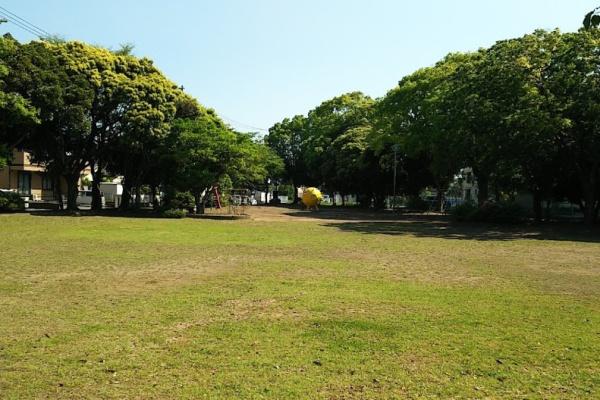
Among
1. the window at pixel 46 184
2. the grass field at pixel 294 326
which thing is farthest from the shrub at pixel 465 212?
the window at pixel 46 184

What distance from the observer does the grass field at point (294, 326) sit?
4695mm

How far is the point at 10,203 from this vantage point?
1235 inches

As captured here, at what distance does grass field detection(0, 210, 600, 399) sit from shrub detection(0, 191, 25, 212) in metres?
19.6

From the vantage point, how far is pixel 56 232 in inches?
789

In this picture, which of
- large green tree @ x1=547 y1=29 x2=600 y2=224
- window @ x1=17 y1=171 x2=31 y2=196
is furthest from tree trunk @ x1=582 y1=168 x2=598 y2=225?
window @ x1=17 y1=171 x2=31 y2=196

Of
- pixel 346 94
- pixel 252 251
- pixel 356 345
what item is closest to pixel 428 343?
pixel 356 345

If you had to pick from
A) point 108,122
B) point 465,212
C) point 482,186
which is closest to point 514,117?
point 465,212

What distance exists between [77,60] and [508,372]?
30.4 meters

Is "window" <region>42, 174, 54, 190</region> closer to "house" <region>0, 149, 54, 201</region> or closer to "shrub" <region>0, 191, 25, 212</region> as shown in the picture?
"house" <region>0, 149, 54, 201</region>

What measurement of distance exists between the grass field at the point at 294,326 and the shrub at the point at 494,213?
17.3 m

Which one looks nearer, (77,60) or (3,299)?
(3,299)

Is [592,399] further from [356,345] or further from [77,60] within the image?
[77,60]

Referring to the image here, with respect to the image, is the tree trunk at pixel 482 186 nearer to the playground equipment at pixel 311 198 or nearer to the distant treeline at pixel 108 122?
the distant treeline at pixel 108 122

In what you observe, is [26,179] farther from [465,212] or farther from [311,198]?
[465,212]
